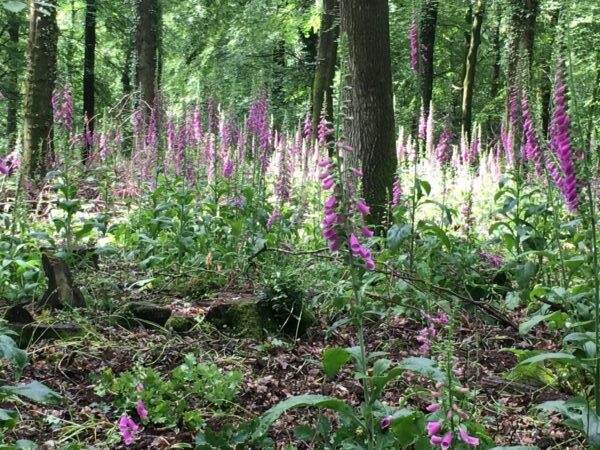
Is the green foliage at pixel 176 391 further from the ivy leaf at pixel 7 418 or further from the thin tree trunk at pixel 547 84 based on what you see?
the thin tree trunk at pixel 547 84

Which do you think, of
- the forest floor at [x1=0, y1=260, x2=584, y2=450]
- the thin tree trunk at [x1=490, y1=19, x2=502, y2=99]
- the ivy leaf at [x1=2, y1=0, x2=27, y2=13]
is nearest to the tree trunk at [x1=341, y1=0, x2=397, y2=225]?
the forest floor at [x1=0, y1=260, x2=584, y2=450]

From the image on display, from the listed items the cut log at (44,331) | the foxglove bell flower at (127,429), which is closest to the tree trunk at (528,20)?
the cut log at (44,331)

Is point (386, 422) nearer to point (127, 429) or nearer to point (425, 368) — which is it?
point (425, 368)

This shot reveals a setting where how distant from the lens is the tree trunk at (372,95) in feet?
18.7

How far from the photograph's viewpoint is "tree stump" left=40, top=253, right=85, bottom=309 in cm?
396

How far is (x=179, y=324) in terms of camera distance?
12.9ft

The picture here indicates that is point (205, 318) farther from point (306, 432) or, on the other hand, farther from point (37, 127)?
point (37, 127)

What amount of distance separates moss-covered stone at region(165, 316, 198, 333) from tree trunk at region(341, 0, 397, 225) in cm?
231

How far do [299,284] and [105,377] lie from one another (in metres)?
1.60

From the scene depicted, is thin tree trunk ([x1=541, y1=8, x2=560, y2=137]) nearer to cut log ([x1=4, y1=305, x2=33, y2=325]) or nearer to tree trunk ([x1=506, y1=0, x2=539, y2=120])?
tree trunk ([x1=506, y1=0, x2=539, y2=120])

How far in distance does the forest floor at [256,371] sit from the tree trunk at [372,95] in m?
1.86

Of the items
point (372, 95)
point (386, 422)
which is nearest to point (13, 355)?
point (386, 422)

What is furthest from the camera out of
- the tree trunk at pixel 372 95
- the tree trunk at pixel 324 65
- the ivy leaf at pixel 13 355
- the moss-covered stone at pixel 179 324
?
the tree trunk at pixel 324 65

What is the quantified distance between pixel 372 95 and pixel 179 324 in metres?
3.03
